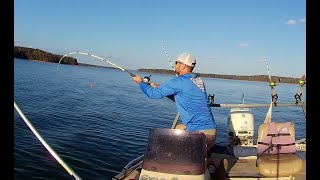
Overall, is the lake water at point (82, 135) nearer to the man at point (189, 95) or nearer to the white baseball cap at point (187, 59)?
the man at point (189, 95)

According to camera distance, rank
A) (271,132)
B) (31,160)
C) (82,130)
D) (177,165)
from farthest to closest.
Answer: (82,130) < (31,160) < (271,132) < (177,165)

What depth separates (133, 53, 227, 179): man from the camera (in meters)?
5.54

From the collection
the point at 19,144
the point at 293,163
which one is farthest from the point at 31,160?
the point at 293,163

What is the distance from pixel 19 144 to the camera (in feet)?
47.2

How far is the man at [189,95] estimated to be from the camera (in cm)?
554

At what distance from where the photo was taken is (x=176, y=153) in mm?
4766

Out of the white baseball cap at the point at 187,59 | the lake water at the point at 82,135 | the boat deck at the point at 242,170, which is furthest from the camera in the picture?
the lake water at the point at 82,135

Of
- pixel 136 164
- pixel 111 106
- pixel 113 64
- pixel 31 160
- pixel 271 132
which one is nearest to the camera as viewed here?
pixel 271 132

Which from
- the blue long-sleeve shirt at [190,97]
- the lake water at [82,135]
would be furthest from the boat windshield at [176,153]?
the lake water at [82,135]

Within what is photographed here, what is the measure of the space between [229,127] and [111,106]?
2164 cm

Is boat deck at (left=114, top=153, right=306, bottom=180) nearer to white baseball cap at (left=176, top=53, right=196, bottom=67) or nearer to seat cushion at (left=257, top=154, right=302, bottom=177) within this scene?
seat cushion at (left=257, top=154, right=302, bottom=177)

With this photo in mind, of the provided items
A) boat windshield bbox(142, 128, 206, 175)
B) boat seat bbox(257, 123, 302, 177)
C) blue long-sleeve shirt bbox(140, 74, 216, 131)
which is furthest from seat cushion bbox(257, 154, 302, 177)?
boat windshield bbox(142, 128, 206, 175)
